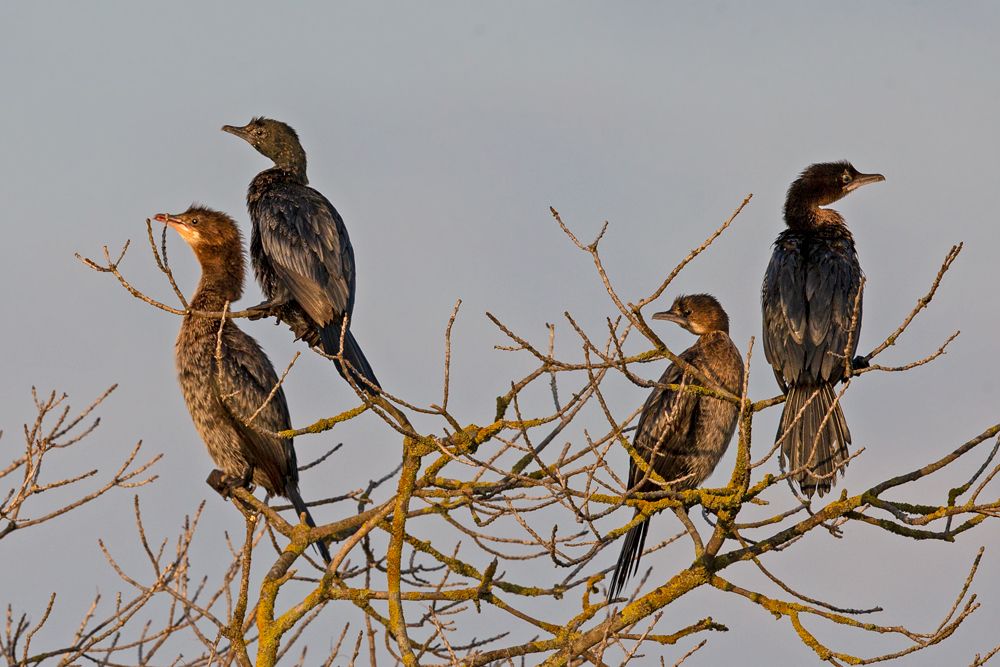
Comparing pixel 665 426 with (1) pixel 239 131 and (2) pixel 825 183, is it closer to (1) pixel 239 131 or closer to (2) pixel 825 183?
(2) pixel 825 183

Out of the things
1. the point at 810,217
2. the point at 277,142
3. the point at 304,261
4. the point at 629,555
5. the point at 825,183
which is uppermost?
the point at 277,142

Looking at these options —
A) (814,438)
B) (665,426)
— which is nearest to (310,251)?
(665,426)

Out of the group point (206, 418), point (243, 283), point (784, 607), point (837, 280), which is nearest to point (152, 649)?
point (206, 418)

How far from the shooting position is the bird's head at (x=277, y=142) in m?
7.44

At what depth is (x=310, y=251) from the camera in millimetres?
6320

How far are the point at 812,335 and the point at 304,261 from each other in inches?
113

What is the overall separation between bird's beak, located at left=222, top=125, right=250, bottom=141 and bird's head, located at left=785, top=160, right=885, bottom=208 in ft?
12.3

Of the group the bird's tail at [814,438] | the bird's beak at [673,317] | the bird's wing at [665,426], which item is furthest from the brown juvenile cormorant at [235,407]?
the bird's tail at [814,438]

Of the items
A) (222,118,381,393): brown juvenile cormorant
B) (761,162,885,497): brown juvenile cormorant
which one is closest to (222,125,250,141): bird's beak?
(222,118,381,393): brown juvenile cormorant

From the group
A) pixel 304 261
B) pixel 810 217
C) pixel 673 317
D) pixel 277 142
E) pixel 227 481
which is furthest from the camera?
pixel 277 142

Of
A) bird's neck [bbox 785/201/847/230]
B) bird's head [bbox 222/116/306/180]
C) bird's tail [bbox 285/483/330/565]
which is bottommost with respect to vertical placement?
bird's tail [bbox 285/483/330/565]

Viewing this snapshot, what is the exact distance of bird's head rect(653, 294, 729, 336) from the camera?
7.09 metres

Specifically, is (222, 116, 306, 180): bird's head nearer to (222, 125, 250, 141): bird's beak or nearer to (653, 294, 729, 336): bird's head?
(222, 125, 250, 141): bird's beak

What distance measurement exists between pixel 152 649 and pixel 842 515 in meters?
3.39
